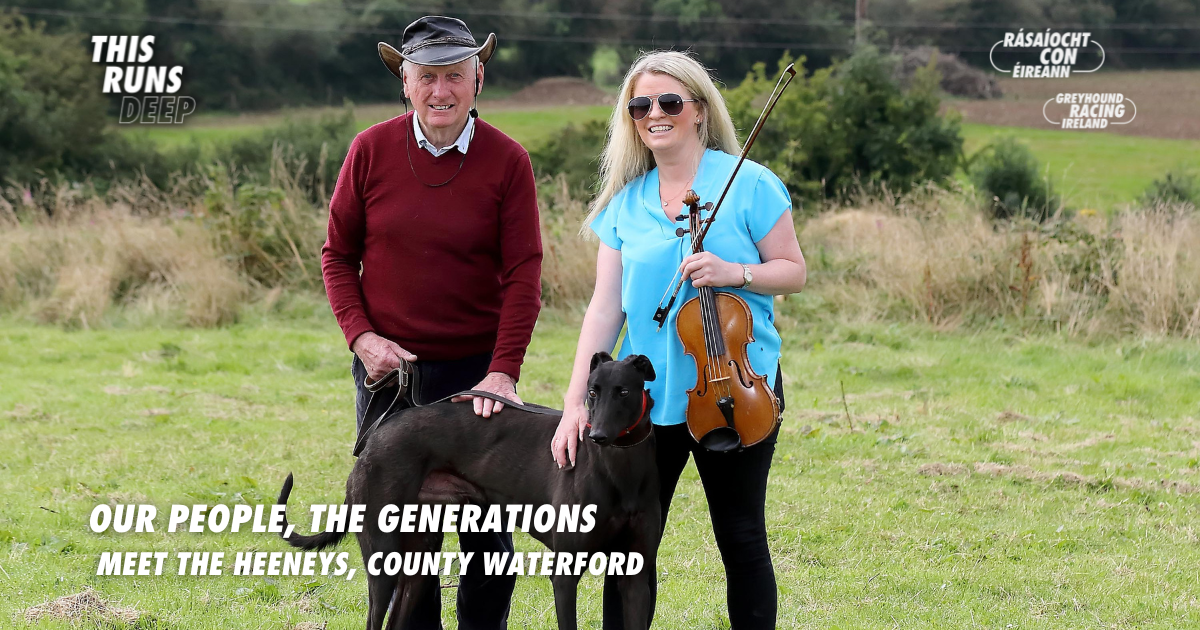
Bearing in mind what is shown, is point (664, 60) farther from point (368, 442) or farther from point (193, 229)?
point (193, 229)

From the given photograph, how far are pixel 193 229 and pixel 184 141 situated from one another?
19134 mm

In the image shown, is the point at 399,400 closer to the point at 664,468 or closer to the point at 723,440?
the point at 664,468

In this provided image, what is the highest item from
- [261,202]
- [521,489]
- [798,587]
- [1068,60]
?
[1068,60]

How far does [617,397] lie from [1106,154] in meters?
26.6

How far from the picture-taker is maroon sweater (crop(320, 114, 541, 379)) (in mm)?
3312

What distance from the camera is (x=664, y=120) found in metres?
2.88

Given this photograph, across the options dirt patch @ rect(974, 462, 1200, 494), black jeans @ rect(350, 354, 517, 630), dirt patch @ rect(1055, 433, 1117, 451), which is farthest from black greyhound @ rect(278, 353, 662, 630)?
dirt patch @ rect(1055, 433, 1117, 451)

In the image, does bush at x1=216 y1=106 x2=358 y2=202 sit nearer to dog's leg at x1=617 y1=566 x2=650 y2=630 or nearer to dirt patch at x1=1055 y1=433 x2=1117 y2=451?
dirt patch at x1=1055 y1=433 x2=1117 y2=451

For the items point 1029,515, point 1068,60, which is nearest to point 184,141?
point 1068,60

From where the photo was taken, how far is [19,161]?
22.7 m

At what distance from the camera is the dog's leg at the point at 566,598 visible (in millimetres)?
2912

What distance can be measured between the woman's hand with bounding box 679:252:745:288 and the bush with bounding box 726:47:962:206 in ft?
47.6

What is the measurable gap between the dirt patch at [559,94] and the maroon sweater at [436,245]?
31.2 m

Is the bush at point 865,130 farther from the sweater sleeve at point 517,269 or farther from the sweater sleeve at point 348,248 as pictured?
the sweater sleeve at point 348,248
